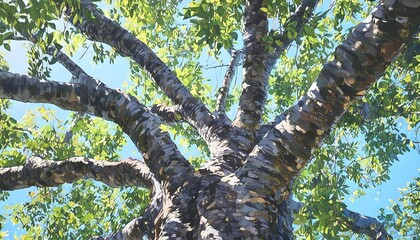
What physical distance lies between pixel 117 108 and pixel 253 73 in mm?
1712

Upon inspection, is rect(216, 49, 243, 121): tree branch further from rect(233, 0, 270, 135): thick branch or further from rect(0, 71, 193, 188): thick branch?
rect(0, 71, 193, 188): thick branch

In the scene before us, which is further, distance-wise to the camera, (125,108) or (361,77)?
(125,108)

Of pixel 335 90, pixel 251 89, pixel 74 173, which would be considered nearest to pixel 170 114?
pixel 251 89

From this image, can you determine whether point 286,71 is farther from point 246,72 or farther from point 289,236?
point 289,236

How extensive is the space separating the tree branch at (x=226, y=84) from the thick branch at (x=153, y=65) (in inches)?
15.2

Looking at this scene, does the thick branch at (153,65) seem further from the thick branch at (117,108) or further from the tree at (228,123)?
the thick branch at (117,108)

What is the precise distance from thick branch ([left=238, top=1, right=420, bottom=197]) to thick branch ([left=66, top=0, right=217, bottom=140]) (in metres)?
2.11

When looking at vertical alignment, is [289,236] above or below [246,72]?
below

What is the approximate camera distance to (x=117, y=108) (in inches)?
147

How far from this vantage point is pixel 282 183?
2.80m

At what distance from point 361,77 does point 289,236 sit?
1143mm

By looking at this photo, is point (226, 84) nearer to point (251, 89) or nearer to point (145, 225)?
point (251, 89)

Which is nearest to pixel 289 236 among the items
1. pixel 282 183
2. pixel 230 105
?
pixel 282 183

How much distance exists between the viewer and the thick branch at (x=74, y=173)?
4324mm
